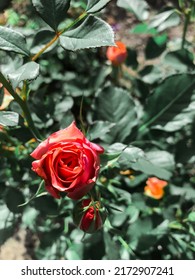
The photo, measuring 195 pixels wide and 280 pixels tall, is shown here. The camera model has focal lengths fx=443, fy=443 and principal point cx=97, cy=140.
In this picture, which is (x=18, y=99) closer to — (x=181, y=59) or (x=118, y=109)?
(x=118, y=109)

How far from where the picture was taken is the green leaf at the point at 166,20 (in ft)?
4.04

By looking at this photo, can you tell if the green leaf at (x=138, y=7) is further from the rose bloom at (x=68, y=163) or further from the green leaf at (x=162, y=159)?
the rose bloom at (x=68, y=163)

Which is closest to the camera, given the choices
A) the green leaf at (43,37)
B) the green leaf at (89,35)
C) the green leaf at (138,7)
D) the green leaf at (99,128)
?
the green leaf at (89,35)

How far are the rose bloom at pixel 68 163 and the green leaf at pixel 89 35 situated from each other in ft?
0.45

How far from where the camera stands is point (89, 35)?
71 cm

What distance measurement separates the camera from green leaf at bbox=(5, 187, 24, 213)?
1146mm

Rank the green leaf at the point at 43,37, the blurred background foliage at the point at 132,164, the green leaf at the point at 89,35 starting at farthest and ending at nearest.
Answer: the blurred background foliage at the point at 132,164, the green leaf at the point at 43,37, the green leaf at the point at 89,35

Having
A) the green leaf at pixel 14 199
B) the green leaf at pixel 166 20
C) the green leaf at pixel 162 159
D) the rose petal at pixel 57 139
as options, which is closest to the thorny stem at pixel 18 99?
the rose petal at pixel 57 139

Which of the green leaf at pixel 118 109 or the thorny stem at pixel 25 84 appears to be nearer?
the thorny stem at pixel 25 84

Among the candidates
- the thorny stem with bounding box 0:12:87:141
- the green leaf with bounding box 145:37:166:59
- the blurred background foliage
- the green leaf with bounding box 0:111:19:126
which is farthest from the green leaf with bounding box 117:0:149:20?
the green leaf with bounding box 0:111:19:126

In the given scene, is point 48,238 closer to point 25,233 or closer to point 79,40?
point 25,233
